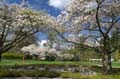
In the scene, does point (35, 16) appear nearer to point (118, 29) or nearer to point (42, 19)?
point (42, 19)

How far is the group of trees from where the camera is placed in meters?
30.4

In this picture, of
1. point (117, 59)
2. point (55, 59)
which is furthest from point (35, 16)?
point (117, 59)

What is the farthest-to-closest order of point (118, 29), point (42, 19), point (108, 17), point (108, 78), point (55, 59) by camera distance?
1. point (55, 59)
2. point (42, 19)
3. point (118, 29)
4. point (108, 17)
5. point (108, 78)

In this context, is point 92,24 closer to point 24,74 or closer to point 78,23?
point 78,23

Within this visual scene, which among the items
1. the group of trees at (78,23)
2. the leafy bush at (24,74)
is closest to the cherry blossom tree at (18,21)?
the group of trees at (78,23)

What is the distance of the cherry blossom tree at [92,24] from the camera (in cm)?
3019

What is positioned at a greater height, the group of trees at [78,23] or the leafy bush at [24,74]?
the group of trees at [78,23]

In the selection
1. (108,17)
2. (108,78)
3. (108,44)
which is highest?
(108,17)

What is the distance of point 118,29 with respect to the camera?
34.9 metres

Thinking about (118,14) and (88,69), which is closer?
(118,14)

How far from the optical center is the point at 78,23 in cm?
3111

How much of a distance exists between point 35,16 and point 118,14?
9918 mm

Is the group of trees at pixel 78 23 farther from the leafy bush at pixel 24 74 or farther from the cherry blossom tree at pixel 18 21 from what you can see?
the leafy bush at pixel 24 74

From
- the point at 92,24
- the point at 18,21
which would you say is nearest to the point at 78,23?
the point at 92,24
